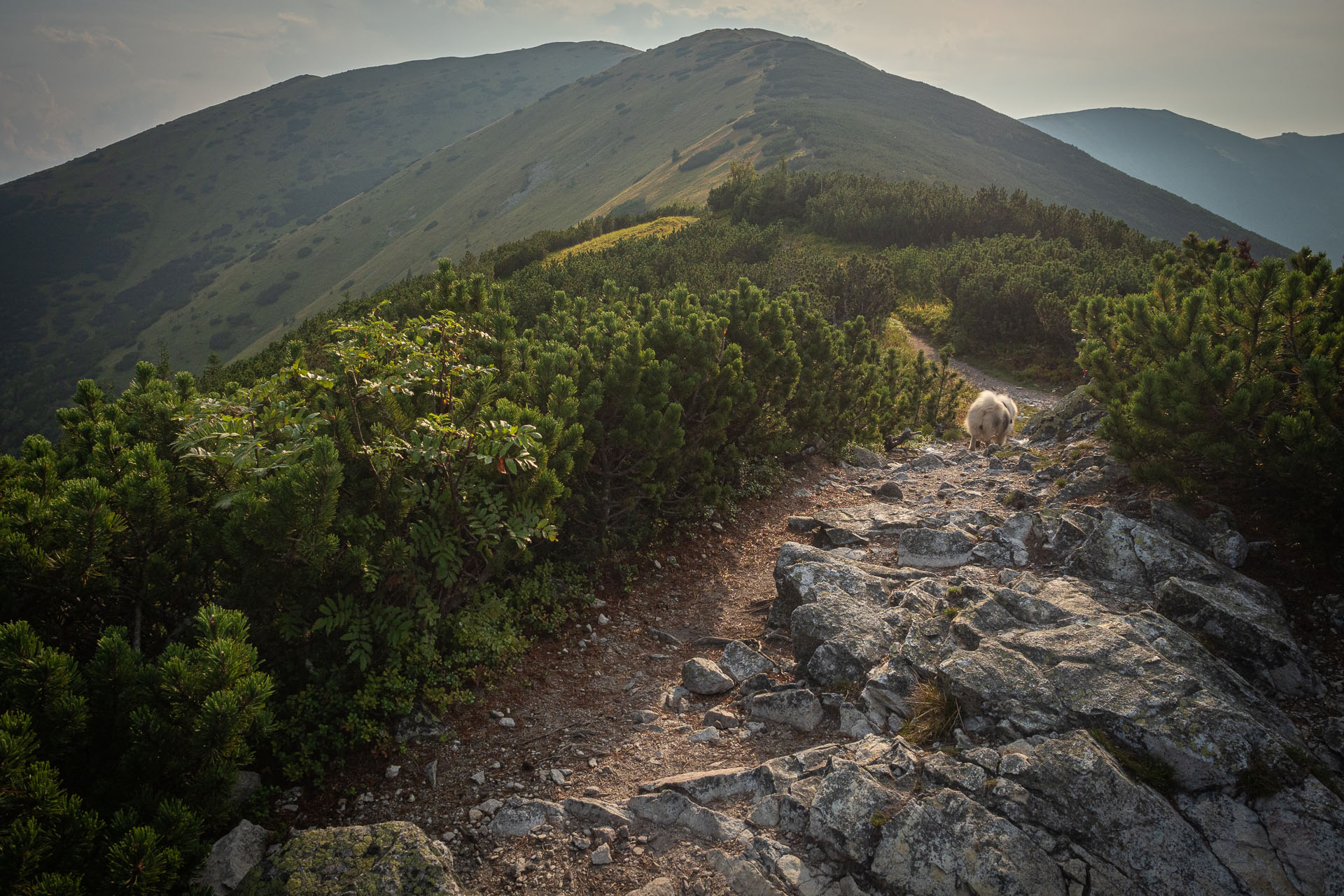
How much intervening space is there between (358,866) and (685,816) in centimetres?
179

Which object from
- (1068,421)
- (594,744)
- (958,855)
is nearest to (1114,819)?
(958,855)

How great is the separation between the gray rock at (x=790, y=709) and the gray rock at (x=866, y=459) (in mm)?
7910

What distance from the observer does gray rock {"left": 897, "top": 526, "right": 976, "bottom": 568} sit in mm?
6844

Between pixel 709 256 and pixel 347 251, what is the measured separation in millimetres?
111549

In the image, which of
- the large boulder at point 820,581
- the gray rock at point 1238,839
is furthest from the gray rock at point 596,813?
the gray rock at point 1238,839

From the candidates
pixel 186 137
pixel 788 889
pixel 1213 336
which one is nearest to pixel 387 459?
pixel 788 889

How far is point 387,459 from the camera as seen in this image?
425 centimetres

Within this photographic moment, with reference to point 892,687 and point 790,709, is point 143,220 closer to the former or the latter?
point 790,709

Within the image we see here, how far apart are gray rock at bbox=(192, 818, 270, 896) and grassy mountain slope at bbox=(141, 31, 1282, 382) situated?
68.8 metres

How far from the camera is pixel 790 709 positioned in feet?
15.9

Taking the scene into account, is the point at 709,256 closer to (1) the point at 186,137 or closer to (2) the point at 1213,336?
(2) the point at 1213,336

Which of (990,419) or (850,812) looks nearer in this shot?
(850,812)

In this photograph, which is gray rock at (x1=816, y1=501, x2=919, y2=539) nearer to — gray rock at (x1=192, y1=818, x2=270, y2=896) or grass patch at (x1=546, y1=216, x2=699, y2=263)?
gray rock at (x1=192, y1=818, x2=270, y2=896)

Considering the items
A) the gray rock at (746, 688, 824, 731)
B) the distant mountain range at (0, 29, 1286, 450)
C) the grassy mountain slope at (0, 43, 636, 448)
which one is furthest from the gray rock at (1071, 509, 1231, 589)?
the grassy mountain slope at (0, 43, 636, 448)
